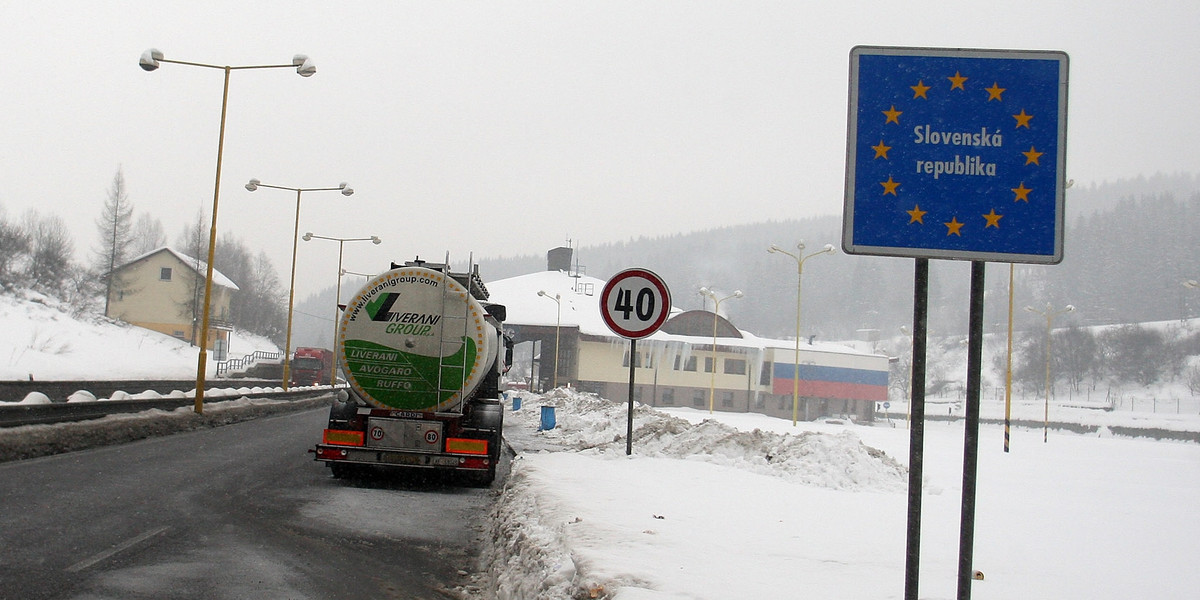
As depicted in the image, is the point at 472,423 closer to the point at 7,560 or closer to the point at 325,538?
the point at 325,538

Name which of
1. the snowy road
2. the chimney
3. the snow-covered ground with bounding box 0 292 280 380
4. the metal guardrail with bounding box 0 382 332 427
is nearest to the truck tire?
the snowy road

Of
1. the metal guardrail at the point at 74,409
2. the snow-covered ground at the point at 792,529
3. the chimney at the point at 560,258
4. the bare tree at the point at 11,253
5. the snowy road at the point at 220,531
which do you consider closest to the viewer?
the snow-covered ground at the point at 792,529

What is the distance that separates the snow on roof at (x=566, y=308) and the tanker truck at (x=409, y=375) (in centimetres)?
6207

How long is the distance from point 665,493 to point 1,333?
59320mm

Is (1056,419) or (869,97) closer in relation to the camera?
(869,97)

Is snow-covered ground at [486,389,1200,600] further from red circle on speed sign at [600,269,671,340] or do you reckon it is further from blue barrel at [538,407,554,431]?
blue barrel at [538,407,554,431]

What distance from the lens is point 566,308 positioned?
3329 inches

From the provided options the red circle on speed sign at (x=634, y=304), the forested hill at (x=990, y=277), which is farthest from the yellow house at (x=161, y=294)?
the red circle on speed sign at (x=634, y=304)

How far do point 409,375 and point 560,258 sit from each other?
309 ft

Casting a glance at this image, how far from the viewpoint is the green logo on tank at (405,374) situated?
1207cm

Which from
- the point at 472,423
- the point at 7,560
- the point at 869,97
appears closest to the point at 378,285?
the point at 472,423

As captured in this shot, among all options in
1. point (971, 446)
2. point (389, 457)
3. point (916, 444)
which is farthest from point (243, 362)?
point (971, 446)

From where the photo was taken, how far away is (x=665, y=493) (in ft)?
30.8

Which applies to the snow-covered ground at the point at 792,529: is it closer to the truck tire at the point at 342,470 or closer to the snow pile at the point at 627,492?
the snow pile at the point at 627,492
